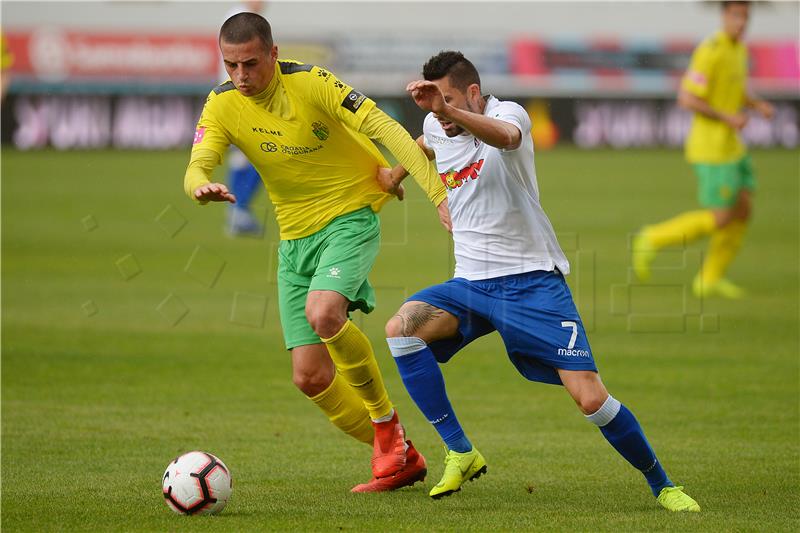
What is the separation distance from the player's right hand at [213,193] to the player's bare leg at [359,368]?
2.34ft

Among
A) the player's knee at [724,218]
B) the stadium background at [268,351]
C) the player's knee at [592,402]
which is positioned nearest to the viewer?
the player's knee at [592,402]

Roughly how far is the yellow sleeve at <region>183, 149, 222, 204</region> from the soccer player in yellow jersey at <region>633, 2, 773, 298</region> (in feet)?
24.6

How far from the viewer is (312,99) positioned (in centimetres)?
630

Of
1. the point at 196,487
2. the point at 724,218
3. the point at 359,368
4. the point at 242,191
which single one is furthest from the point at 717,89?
the point at 196,487

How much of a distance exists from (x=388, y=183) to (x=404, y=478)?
1495 millimetres

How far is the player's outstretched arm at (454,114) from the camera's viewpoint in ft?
17.4

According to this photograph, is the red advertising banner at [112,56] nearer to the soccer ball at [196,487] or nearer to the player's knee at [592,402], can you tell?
the soccer ball at [196,487]

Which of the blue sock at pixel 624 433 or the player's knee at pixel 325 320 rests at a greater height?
the player's knee at pixel 325 320

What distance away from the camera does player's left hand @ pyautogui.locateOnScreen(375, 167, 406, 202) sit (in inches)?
256

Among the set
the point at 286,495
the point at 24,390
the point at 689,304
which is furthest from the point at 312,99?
the point at 689,304

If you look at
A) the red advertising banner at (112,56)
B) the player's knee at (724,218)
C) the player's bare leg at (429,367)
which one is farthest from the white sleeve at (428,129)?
the red advertising banner at (112,56)

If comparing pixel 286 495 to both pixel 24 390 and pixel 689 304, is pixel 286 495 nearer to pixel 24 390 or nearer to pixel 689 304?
pixel 24 390

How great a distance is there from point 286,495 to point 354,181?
1.66 metres

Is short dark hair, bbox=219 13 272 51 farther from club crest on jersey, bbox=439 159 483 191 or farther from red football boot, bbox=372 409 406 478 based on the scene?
red football boot, bbox=372 409 406 478
